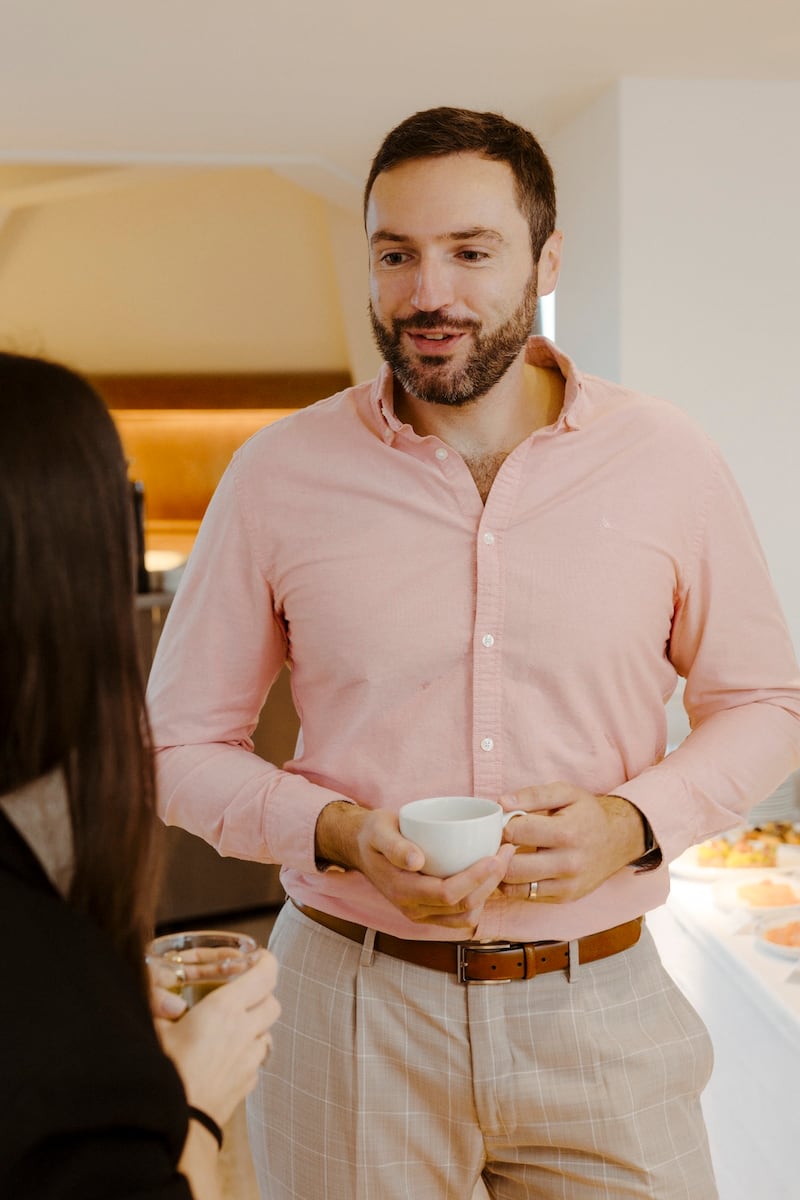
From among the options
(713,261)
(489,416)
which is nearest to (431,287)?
(489,416)

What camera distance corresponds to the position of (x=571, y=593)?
1.57 meters

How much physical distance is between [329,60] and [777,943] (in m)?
2.29

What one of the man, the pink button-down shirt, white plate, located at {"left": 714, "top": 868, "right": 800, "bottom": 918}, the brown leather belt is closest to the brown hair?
the man

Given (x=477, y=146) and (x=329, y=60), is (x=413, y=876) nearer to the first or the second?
(x=477, y=146)

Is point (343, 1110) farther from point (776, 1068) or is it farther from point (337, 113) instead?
point (337, 113)

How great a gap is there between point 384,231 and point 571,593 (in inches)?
20.7

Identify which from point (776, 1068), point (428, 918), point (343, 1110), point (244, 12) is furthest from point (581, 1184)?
point (244, 12)

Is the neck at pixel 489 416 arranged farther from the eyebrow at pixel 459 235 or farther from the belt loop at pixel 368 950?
the belt loop at pixel 368 950

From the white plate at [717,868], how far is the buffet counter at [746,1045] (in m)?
0.18

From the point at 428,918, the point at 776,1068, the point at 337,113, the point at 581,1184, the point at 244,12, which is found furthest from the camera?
the point at 337,113

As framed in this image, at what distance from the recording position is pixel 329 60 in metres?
3.10

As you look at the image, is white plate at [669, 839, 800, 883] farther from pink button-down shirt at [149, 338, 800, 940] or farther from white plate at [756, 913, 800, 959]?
pink button-down shirt at [149, 338, 800, 940]

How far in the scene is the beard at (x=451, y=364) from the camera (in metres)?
1.61

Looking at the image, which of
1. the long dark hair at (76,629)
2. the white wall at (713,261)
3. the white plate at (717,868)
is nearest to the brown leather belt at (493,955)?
the long dark hair at (76,629)
